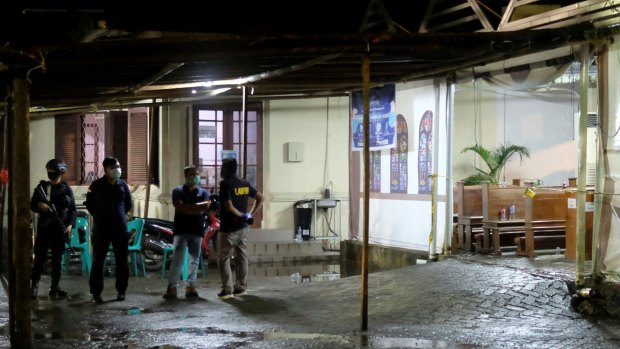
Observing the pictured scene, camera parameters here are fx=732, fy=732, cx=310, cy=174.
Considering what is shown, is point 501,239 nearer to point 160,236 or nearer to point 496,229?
point 496,229

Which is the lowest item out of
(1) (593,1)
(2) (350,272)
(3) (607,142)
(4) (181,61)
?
(2) (350,272)

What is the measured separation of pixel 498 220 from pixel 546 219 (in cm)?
77

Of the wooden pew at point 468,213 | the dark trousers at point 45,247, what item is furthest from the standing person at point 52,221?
the wooden pew at point 468,213

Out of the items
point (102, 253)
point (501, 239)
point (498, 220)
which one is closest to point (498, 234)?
point (498, 220)

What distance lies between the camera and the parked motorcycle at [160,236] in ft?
45.5

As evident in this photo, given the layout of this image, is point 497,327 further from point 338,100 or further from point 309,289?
point 338,100

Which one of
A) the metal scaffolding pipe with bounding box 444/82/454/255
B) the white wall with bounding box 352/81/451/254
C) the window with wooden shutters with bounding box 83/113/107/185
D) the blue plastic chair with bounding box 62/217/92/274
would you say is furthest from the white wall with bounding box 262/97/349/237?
the window with wooden shutters with bounding box 83/113/107/185

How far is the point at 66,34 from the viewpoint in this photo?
891cm

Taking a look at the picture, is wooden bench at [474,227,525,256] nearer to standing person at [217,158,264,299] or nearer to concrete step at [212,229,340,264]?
standing person at [217,158,264,299]

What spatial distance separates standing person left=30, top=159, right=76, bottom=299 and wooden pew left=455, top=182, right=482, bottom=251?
652 cm

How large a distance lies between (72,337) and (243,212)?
129 inches

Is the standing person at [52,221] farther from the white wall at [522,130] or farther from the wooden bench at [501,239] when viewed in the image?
the white wall at [522,130]

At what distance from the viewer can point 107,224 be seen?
1015 centimetres

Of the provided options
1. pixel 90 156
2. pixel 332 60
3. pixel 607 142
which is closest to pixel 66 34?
pixel 332 60
